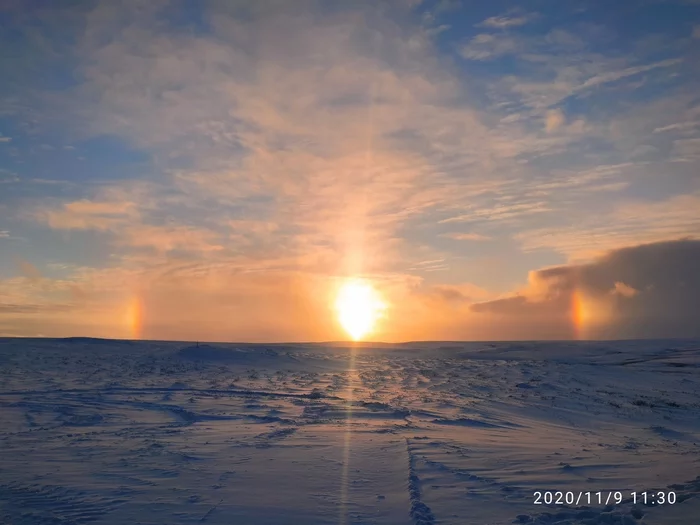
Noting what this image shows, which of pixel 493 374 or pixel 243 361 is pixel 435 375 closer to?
pixel 493 374

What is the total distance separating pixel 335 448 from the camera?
9.87 m

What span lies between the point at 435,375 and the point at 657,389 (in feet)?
25.9

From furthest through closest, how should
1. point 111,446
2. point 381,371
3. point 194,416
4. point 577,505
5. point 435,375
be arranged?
point 381,371 → point 435,375 → point 194,416 → point 111,446 → point 577,505

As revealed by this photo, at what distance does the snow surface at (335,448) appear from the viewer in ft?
22.2

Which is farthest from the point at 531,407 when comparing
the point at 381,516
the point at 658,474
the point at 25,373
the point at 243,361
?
the point at 25,373

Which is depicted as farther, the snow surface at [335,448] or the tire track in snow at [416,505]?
the snow surface at [335,448]

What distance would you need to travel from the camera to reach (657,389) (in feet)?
65.1

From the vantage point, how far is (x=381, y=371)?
952 inches

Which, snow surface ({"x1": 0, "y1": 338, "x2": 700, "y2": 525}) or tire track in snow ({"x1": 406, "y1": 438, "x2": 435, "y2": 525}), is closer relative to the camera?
tire track in snow ({"x1": 406, "y1": 438, "x2": 435, "y2": 525})

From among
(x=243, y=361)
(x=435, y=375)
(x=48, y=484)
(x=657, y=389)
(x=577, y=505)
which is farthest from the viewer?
(x=243, y=361)

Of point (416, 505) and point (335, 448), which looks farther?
point (335, 448)

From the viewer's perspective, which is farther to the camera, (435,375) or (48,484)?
(435,375)

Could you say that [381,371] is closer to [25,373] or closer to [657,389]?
[657,389]

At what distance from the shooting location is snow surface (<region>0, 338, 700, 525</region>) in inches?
266
